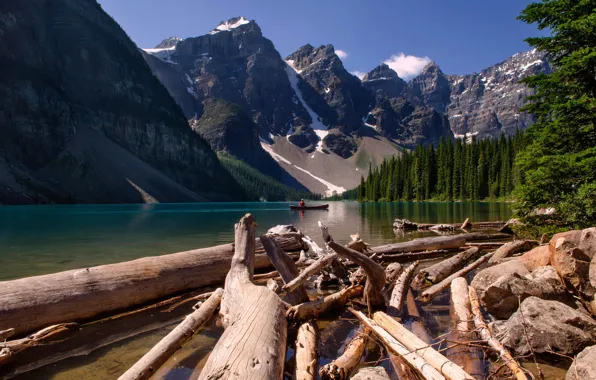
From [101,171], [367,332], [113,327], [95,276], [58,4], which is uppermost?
[58,4]

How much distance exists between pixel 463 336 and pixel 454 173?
112526 mm

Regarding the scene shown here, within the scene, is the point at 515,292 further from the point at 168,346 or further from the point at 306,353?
the point at 168,346

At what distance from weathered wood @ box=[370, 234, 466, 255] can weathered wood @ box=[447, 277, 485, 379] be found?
6811 mm

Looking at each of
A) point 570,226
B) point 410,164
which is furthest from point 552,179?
point 410,164

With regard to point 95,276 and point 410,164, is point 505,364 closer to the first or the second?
point 95,276

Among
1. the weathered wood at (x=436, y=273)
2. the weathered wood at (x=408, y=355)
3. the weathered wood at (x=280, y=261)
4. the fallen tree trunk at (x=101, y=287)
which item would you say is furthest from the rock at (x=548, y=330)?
the fallen tree trunk at (x=101, y=287)

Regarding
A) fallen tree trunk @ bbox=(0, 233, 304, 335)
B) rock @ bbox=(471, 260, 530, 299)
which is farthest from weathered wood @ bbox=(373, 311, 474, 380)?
fallen tree trunk @ bbox=(0, 233, 304, 335)

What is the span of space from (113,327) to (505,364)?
7090 mm

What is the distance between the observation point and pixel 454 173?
355 feet

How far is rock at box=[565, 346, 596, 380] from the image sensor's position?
3732 mm

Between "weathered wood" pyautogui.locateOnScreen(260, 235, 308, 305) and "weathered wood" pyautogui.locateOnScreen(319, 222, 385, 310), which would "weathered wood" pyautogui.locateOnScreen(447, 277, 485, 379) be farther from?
"weathered wood" pyautogui.locateOnScreen(260, 235, 308, 305)

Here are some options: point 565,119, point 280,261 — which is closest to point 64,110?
point 280,261

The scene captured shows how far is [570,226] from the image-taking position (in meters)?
13.9

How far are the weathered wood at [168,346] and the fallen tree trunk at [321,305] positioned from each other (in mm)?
1451
